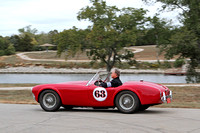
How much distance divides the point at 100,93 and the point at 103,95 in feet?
0.32

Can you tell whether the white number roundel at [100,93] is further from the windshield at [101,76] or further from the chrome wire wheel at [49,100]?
the chrome wire wheel at [49,100]

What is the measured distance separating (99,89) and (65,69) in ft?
171

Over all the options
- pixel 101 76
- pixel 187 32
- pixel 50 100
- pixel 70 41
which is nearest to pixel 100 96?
pixel 101 76

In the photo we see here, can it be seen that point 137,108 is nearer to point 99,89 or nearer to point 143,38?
point 99,89

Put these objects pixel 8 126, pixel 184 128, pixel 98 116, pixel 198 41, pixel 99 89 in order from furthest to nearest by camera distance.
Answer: pixel 198 41, pixel 99 89, pixel 98 116, pixel 8 126, pixel 184 128

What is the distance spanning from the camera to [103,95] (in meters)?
8.33

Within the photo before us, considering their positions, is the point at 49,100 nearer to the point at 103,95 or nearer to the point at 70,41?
the point at 103,95

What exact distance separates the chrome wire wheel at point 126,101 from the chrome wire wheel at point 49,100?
194 cm

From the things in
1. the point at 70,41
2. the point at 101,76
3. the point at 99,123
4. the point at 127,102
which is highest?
the point at 70,41

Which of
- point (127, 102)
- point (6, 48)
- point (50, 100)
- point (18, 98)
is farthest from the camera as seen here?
point (6, 48)

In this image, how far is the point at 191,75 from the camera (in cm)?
2798

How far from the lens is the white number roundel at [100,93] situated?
8316 millimetres

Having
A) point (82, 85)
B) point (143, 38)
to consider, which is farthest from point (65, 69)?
point (82, 85)

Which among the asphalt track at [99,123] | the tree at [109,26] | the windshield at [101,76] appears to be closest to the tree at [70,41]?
the tree at [109,26]
